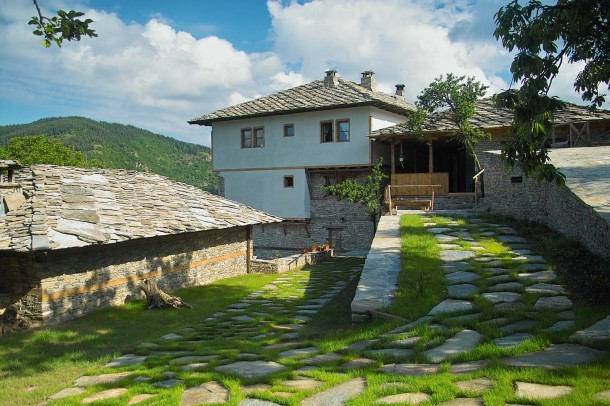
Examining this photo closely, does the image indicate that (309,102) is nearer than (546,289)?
No

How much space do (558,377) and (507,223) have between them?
9357mm

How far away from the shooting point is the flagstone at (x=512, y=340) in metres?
4.36

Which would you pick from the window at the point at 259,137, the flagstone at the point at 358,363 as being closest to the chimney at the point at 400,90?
the window at the point at 259,137

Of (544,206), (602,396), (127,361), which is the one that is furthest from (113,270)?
(544,206)

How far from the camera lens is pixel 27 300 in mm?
8766

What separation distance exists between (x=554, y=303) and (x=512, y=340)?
1.50 metres

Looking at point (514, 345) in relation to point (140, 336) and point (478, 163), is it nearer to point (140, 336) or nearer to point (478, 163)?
point (140, 336)

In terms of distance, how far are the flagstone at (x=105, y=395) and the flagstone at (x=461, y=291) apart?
167 inches

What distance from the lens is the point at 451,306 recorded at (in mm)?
6047

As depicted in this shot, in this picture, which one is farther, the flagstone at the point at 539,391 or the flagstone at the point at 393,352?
the flagstone at the point at 393,352

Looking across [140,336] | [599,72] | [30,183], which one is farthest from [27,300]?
[599,72]

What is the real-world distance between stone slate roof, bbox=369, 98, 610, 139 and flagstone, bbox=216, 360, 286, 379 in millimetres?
15054

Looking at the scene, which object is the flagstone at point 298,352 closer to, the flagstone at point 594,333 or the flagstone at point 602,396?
the flagstone at point 594,333

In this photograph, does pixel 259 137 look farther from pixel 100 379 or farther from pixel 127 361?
pixel 100 379
